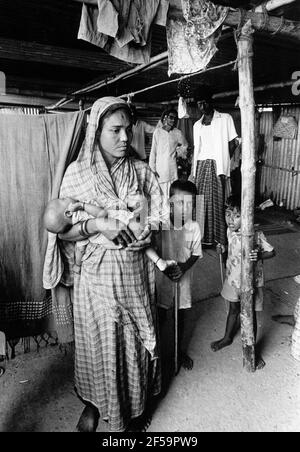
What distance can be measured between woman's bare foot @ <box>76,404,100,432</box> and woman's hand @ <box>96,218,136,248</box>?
138 centimetres

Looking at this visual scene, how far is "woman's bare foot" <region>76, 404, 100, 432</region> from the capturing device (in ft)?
8.76

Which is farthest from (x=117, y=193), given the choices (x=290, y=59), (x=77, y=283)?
(x=290, y=59)

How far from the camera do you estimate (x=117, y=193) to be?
97.0 inches

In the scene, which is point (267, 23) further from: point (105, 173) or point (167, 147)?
point (167, 147)

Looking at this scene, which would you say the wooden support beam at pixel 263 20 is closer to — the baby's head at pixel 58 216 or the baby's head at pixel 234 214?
the baby's head at pixel 234 214

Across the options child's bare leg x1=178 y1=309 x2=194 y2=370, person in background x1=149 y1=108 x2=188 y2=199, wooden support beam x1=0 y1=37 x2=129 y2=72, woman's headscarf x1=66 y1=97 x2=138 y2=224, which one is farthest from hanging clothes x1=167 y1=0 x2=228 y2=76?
person in background x1=149 y1=108 x2=188 y2=199

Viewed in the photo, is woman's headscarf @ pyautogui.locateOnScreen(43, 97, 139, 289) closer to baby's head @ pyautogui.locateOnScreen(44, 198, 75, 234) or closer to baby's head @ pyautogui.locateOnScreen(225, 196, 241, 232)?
baby's head @ pyautogui.locateOnScreen(44, 198, 75, 234)

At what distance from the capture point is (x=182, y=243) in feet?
10.8

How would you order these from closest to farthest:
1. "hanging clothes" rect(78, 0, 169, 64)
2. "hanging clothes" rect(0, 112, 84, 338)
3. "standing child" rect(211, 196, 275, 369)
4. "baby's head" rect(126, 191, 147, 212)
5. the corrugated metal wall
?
1. "hanging clothes" rect(78, 0, 169, 64)
2. "baby's head" rect(126, 191, 147, 212)
3. "hanging clothes" rect(0, 112, 84, 338)
4. "standing child" rect(211, 196, 275, 369)
5. the corrugated metal wall

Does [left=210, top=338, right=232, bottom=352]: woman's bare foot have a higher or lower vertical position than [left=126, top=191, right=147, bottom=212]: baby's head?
lower

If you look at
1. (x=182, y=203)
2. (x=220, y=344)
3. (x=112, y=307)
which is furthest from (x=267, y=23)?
(x=220, y=344)

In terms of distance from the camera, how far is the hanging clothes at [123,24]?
2369 millimetres

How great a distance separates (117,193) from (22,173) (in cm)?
93

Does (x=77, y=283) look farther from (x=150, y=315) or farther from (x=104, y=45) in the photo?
(x=104, y=45)
